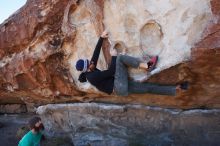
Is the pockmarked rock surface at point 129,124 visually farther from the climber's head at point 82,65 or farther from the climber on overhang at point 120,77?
the climber's head at point 82,65

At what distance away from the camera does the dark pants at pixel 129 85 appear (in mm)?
6516

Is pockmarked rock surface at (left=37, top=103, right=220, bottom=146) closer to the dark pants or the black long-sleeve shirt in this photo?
the dark pants

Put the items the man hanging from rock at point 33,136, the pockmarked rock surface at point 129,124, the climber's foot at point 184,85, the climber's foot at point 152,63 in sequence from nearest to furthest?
the man hanging from rock at point 33,136 < the climber's foot at point 152,63 < the climber's foot at point 184,85 < the pockmarked rock surface at point 129,124

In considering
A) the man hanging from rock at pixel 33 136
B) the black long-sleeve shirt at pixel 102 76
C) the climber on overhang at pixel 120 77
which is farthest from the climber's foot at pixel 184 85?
the man hanging from rock at pixel 33 136

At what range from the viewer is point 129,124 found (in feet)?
26.2

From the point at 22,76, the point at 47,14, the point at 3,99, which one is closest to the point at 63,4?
the point at 47,14

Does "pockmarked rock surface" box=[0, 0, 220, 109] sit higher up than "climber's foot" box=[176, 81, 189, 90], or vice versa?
"pockmarked rock surface" box=[0, 0, 220, 109]

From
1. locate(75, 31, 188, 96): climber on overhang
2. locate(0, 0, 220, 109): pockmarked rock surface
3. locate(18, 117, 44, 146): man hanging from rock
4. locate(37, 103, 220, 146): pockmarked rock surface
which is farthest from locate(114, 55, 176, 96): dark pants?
locate(18, 117, 44, 146): man hanging from rock

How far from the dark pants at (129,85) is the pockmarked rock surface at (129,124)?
2.61ft

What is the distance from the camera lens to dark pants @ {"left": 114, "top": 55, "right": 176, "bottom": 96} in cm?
652

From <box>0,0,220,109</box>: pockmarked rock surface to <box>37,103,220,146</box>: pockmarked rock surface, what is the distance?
15 centimetres

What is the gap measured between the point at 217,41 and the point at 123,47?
1772 mm

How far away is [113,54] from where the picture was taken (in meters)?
7.00

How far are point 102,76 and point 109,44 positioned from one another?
0.72 m
